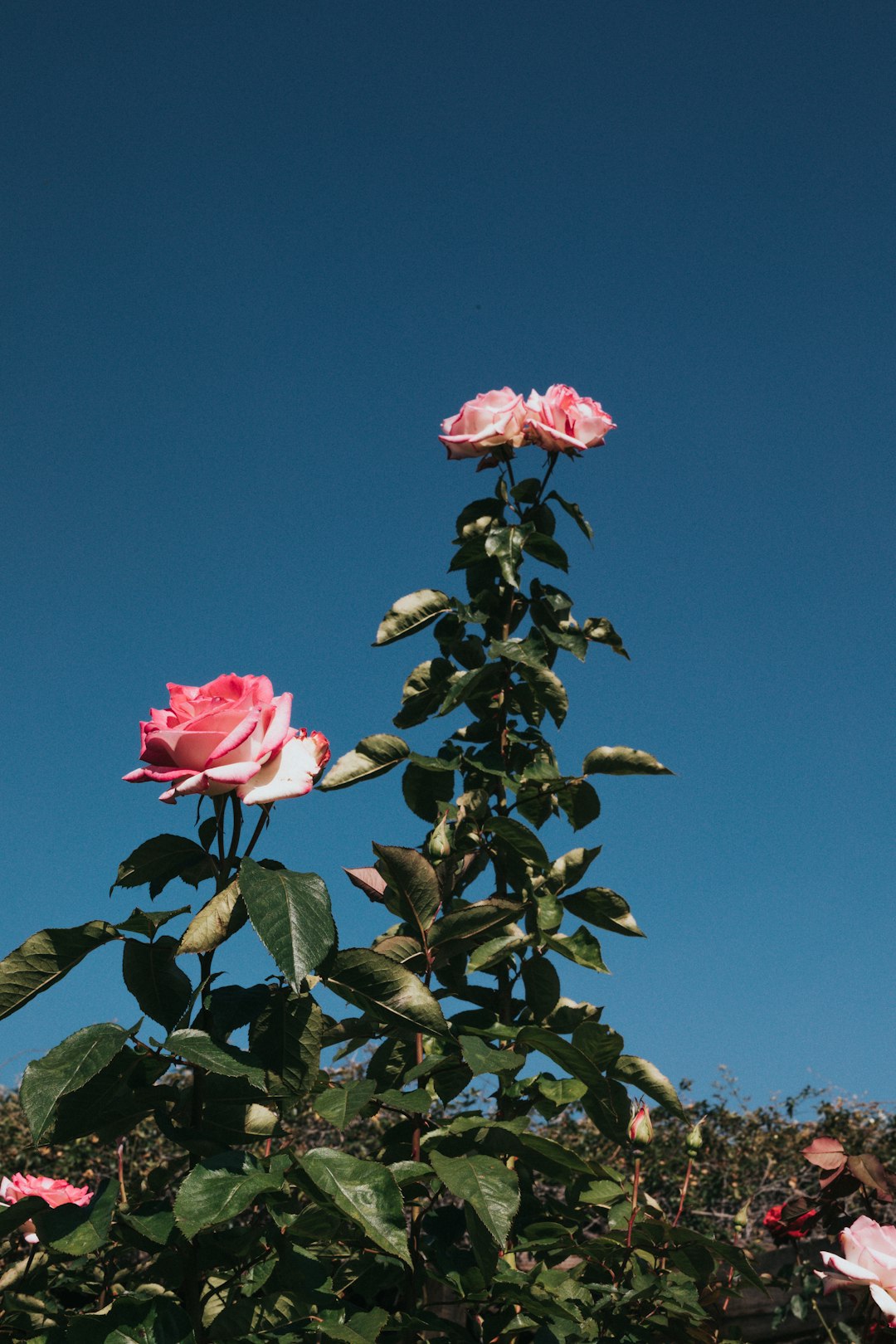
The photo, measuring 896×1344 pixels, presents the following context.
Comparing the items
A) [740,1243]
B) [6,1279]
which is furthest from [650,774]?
[740,1243]

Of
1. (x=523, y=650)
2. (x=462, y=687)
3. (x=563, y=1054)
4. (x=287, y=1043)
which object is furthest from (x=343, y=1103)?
(x=523, y=650)

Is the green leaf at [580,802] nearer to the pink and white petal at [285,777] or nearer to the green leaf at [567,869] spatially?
the green leaf at [567,869]

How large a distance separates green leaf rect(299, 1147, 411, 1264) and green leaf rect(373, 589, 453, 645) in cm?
120

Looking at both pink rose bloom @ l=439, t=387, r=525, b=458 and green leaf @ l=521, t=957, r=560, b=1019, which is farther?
pink rose bloom @ l=439, t=387, r=525, b=458

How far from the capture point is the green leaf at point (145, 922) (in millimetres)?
1435

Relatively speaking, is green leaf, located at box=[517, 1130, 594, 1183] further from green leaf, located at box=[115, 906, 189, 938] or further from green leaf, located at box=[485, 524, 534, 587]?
green leaf, located at box=[485, 524, 534, 587]

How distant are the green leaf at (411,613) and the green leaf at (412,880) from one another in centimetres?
71

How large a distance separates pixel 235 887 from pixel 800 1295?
2005 mm

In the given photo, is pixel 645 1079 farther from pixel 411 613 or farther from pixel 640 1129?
pixel 411 613

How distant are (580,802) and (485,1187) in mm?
894

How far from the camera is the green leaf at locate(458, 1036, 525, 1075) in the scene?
1588mm

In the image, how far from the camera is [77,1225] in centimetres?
140

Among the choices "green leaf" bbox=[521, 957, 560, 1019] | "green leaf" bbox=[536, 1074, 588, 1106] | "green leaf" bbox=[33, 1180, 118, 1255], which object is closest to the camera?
"green leaf" bbox=[33, 1180, 118, 1255]

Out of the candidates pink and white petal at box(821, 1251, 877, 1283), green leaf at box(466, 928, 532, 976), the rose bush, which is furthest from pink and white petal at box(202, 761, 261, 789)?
the rose bush
